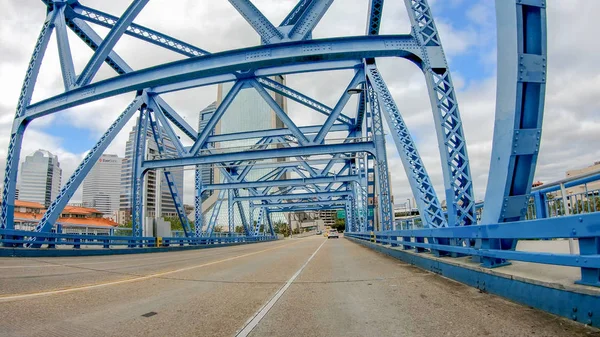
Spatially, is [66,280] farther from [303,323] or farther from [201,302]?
[303,323]

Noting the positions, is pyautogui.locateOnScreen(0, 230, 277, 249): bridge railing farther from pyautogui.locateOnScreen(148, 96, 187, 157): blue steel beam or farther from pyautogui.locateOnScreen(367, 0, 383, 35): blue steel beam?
pyautogui.locateOnScreen(367, 0, 383, 35): blue steel beam

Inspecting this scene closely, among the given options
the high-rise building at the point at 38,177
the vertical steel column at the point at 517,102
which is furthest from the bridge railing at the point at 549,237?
the high-rise building at the point at 38,177

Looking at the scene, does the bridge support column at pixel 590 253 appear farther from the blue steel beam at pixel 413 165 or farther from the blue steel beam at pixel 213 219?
the blue steel beam at pixel 213 219

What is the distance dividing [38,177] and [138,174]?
688 feet

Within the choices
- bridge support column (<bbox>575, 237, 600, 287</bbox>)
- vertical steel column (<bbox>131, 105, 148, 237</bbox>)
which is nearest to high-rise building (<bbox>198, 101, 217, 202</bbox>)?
vertical steel column (<bbox>131, 105, 148, 237</bbox>)

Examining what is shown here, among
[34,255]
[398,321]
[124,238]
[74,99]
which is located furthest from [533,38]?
[124,238]

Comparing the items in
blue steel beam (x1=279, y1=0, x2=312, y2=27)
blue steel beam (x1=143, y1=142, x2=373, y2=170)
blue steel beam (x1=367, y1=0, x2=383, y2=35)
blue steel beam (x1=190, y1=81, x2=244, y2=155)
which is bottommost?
blue steel beam (x1=143, y1=142, x2=373, y2=170)

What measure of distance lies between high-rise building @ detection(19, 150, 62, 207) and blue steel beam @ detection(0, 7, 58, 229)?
199m

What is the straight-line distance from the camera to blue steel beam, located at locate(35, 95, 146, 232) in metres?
16.4

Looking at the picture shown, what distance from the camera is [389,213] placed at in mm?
18562

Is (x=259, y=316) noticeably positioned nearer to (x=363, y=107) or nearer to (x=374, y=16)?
(x=374, y=16)

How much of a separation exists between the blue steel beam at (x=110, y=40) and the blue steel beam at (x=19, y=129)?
11.4ft

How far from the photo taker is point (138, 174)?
2208cm

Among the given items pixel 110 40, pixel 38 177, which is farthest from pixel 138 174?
pixel 38 177
